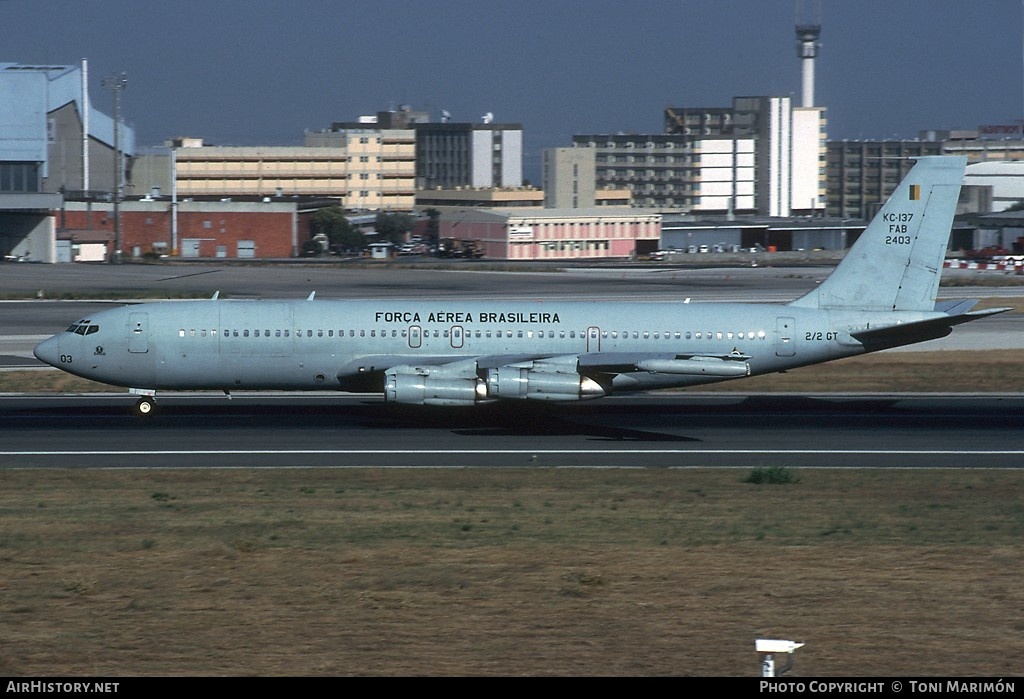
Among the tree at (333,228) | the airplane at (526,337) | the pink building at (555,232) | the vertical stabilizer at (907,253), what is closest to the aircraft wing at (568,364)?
the airplane at (526,337)

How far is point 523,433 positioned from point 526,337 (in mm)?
3557

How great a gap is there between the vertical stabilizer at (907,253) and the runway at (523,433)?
4.23 m

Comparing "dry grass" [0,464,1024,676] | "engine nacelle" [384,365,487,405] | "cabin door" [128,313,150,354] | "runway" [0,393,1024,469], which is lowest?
"dry grass" [0,464,1024,676]

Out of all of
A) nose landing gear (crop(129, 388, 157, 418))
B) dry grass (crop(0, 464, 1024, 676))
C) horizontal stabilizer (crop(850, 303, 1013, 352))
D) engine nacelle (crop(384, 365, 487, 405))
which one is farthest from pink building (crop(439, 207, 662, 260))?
dry grass (crop(0, 464, 1024, 676))

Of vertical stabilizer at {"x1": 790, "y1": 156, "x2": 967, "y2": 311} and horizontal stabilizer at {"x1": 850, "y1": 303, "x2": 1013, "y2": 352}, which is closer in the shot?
horizontal stabilizer at {"x1": 850, "y1": 303, "x2": 1013, "y2": 352}

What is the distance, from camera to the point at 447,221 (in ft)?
577

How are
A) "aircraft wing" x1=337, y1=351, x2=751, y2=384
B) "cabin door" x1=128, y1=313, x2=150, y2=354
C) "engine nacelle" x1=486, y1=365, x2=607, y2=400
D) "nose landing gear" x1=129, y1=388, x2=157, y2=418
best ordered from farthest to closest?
"nose landing gear" x1=129, y1=388, x2=157, y2=418 < "cabin door" x1=128, y1=313, x2=150, y2=354 < "engine nacelle" x1=486, y1=365, x2=607, y2=400 < "aircraft wing" x1=337, y1=351, x2=751, y2=384

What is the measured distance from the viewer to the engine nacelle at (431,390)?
128 feet

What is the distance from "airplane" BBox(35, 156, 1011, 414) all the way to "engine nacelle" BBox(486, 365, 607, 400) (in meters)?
0.04

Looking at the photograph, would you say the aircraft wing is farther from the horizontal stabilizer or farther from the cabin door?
the cabin door

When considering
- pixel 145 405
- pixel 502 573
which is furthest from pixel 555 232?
pixel 502 573

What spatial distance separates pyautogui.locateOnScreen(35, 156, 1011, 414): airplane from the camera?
39625 mm

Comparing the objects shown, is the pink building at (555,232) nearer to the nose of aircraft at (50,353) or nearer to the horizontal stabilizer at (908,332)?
the horizontal stabilizer at (908,332)

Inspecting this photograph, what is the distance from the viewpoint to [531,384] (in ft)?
128
